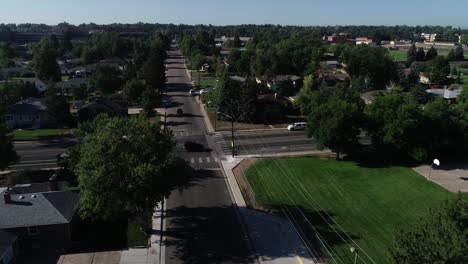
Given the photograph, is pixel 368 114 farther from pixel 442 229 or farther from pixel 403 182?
pixel 442 229

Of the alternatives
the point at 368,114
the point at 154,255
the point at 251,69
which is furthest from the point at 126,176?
the point at 251,69

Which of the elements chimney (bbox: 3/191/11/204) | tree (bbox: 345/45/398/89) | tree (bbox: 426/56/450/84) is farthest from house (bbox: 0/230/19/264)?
tree (bbox: 426/56/450/84)

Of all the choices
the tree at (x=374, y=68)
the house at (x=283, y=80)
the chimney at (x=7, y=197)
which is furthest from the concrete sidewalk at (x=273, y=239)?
the tree at (x=374, y=68)

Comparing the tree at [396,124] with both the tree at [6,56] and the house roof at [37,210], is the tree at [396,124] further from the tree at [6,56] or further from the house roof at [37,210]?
the tree at [6,56]

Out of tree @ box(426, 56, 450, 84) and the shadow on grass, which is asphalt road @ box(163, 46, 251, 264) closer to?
the shadow on grass

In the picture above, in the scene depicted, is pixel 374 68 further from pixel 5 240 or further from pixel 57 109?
pixel 5 240

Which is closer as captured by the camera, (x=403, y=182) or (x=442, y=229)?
(x=442, y=229)
